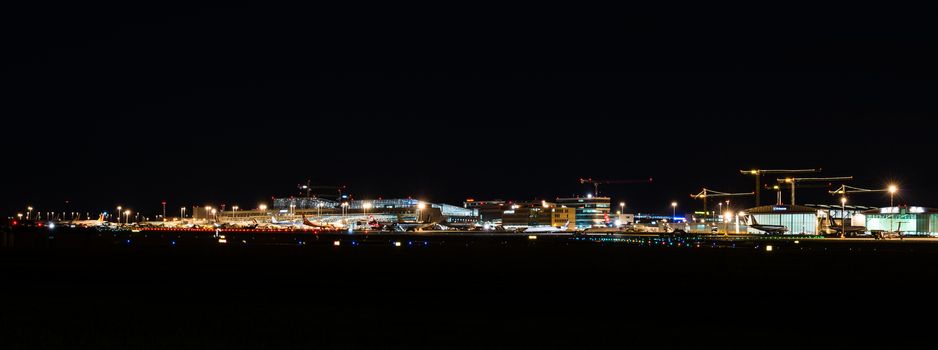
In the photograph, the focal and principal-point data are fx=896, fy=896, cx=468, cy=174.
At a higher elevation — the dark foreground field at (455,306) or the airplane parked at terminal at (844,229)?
the dark foreground field at (455,306)

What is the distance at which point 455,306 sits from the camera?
23156 millimetres

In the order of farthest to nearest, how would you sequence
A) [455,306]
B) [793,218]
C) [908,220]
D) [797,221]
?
[793,218], [797,221], [908,220], [455,306]

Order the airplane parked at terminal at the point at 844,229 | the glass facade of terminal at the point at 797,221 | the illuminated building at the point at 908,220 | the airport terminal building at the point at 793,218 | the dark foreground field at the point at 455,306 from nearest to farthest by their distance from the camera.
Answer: the dark foreground field at the point at 455,306, the airplane parked at terminal at the point at 844,229, the illuminated building at the point at 908,220, the glass facade of terminal at the point at 797,221, the airport terminal building at the point at 793,218

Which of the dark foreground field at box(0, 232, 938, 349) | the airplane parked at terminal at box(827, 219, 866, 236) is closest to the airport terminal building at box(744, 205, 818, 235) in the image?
the airplane parked at terminal at box(827, 219, 866, 236)

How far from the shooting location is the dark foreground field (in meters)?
17.8

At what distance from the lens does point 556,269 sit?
3891 centimetres

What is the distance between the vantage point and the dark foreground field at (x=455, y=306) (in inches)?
701

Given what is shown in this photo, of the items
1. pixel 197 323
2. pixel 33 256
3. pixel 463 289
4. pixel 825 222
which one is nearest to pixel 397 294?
pixel 463 289

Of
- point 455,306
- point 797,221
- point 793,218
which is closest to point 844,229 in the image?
point 797,221

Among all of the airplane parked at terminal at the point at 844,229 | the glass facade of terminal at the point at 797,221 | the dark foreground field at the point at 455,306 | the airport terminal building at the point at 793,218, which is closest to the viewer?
the dark foreground field at the point at 455,306

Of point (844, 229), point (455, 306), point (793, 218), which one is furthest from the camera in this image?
point (793, 218)

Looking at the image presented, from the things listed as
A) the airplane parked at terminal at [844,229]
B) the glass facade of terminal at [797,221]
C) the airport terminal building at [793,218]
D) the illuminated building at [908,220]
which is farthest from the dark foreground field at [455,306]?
the airport terminal building at [793,218]

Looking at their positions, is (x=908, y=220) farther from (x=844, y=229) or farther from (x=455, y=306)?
(x=455, y=306)

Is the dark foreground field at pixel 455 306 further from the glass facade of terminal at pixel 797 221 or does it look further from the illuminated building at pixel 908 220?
the glass facade of terminal at pixel 797 221
